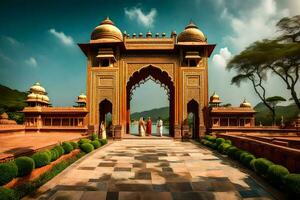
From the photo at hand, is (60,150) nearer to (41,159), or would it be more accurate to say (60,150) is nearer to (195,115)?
(41,159)

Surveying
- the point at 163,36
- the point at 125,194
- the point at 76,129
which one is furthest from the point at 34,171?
the point at 163,36

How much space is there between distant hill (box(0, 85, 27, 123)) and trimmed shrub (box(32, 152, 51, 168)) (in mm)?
31264

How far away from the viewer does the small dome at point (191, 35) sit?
778 inches

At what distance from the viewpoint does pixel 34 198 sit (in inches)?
198

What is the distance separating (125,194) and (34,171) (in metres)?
2.75

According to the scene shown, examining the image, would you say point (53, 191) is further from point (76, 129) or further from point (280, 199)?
point (76, 129)

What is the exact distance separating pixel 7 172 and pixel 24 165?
720 mm

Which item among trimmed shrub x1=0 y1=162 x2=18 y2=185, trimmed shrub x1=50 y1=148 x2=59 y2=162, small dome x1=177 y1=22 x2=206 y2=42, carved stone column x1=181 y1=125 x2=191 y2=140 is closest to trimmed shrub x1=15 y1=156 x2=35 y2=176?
trimmed shrub x1=0 y1=162 x2=18 y2=185

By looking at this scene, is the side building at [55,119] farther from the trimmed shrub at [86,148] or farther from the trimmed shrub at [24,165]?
the trimmed shrub at [24,165]

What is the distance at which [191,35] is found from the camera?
64.9 feet

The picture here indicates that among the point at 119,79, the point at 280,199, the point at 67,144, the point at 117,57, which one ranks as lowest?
the point at 280,199

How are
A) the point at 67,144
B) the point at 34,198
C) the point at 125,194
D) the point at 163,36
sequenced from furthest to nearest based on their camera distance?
the point at 163,36, the point at 67,144, the point at 125,194, the point at 34,198

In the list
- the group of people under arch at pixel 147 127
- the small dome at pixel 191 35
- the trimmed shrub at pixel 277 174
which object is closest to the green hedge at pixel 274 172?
the trimmed shrub at pixel 277 174

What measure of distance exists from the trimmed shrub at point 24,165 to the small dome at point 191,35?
16432 mm
